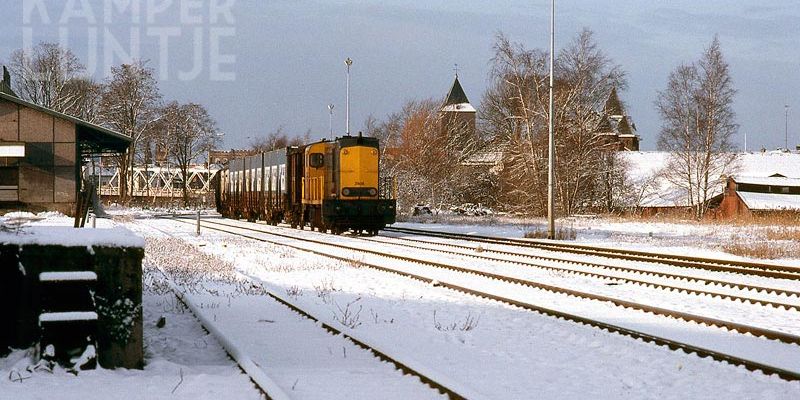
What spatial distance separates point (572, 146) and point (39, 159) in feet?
90.8

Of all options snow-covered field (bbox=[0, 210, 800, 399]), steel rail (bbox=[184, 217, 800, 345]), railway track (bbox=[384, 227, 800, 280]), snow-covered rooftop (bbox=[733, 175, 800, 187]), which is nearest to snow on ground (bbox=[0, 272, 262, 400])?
snow-covered field (bbox=[0, 210, 800, 399])

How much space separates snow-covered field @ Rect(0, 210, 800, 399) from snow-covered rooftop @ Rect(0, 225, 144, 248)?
86 cm

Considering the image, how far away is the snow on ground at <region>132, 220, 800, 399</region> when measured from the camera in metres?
6.02

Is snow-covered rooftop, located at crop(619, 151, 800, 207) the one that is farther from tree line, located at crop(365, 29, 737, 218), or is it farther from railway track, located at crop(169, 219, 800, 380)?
railway track, located at crop(169, 219, 800, 380)

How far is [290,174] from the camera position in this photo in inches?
1208

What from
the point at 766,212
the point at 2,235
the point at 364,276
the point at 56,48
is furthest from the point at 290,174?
the point at 56,48

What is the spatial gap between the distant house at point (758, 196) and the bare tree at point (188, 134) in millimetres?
43787

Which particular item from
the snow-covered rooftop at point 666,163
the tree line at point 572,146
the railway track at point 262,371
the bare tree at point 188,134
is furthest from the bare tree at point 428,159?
the railway track at point 262,371

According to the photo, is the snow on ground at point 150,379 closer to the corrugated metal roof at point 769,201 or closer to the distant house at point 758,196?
the distant house at point 758,196

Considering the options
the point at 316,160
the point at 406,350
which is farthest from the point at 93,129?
the point at 406,350

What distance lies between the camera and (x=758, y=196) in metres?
58.7

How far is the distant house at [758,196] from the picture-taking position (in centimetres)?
5495

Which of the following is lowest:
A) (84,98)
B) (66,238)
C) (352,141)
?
(66,238)

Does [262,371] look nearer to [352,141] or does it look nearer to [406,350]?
[406,350]
